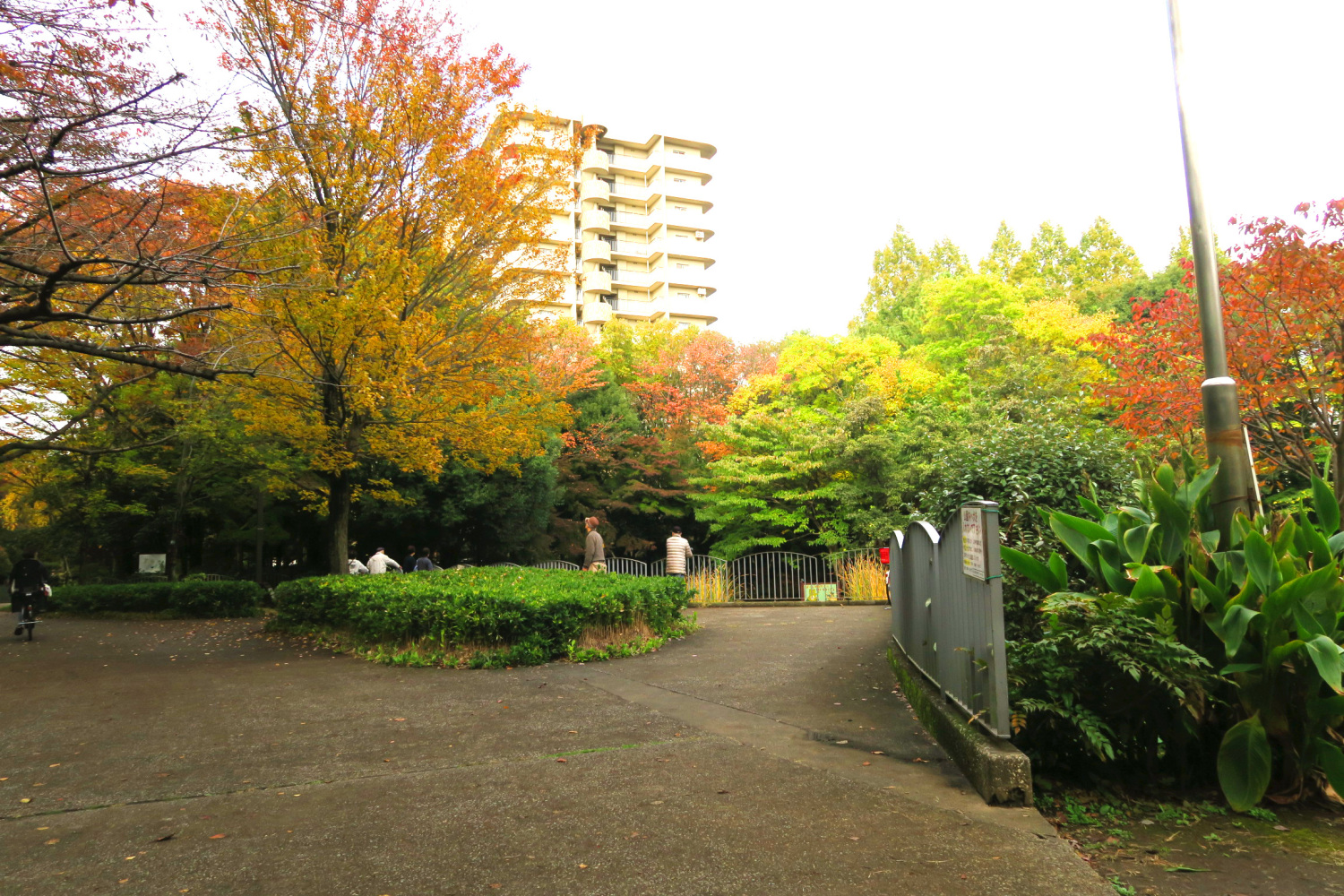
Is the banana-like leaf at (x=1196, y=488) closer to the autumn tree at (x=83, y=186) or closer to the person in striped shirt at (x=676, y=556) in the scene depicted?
the autumn tree at (x=83, y=186)

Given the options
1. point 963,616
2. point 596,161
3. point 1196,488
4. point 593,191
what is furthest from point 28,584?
point 593,191

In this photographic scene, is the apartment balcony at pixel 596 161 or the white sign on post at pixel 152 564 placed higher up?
the apartment balcony at pixel 596 161

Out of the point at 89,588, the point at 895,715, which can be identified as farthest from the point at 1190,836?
the point at 89,588

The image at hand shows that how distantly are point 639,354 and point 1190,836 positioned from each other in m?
32.2

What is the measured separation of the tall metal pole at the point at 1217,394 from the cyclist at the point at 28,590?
17.7m

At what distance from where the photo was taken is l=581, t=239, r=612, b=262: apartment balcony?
183 ft

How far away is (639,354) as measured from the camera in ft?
116

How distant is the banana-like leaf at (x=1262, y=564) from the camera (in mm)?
4352

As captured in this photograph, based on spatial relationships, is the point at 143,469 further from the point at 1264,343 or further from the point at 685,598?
the point at 1264,343

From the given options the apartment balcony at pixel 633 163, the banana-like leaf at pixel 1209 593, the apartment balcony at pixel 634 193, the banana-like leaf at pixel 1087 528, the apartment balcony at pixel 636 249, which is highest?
the apartment balcony at pixel 633 163

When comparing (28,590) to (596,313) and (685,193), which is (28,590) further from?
(685,193)

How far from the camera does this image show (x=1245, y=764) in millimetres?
4215

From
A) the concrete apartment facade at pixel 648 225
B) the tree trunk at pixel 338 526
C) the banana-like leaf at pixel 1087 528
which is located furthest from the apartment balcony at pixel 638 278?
the banana-like leaf at pixel 1087 528

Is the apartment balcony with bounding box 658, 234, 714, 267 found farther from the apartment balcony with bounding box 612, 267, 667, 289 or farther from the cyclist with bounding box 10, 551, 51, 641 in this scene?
the cyclist with bounding box 10, 551, 51, 641
